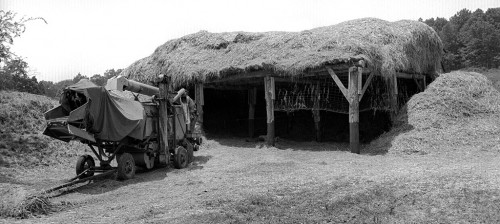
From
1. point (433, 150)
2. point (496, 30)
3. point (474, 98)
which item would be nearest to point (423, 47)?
point (474, 98)

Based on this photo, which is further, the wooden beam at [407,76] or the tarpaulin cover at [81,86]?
the wooden beam at [407,76]

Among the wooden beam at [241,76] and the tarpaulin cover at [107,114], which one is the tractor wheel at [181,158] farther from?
Result: the wooden beam at [241,76]

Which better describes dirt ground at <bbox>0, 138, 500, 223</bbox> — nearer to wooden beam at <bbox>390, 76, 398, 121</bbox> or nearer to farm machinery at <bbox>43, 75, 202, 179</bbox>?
farm machinery at <bbox>43, 75, 202, 179</bbox>

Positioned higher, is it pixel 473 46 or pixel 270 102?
pixel 473 46

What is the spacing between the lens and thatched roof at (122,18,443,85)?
14945 millimetres

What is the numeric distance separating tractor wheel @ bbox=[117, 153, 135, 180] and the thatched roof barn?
6.71m

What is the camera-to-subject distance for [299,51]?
635 inches

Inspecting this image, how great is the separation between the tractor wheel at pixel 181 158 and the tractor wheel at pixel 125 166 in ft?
5.09

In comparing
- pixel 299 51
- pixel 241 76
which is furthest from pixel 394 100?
pixel 241 76

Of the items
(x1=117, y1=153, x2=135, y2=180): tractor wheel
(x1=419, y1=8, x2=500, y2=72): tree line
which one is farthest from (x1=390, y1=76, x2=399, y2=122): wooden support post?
(x1=419, y1=8, x2=500, y2=72): tree line

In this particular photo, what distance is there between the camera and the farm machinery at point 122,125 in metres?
9.75

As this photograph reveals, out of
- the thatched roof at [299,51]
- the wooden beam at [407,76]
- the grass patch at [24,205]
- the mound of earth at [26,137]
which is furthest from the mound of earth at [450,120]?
the mound of earth at [26,137]

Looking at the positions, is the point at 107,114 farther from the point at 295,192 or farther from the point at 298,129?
the point at 298,129

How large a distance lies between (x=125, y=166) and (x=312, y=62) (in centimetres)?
722
